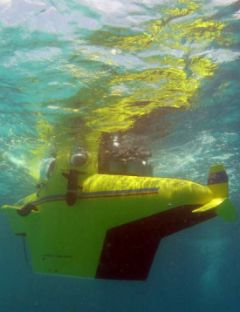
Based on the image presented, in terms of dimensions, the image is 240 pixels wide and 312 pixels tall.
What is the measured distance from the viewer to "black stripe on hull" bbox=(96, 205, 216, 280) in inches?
219

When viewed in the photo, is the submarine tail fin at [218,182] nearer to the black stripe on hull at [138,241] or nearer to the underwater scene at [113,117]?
the underwater scene at [113,117]

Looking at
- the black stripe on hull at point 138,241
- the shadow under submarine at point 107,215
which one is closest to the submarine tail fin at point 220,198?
the shadow under submarine at point 107,215

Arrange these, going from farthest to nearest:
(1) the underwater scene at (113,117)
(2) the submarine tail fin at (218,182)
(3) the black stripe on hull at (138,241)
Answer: (1) the underwater scene at (113,117), (3) the black stripe on hull at (138,241), (2) the submarine tail fin at (218,182)

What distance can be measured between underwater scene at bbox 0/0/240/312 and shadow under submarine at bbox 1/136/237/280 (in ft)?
0.07

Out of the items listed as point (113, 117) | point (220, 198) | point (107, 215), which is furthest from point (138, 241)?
point (113, 117)

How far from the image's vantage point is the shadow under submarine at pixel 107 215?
5438 mm

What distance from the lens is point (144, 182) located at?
6035 mm

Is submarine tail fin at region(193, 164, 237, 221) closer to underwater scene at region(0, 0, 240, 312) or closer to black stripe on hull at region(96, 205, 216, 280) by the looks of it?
underwater scene at region(0, 0, 240, 312)

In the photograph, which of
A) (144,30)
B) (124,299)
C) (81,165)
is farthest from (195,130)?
(124,299)

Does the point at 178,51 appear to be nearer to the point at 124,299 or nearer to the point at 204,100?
the point at 204,100

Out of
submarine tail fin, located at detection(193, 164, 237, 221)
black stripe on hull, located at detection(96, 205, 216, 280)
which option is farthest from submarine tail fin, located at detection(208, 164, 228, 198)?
black stripe on hull, located at detection(96, 205, 216, 280)

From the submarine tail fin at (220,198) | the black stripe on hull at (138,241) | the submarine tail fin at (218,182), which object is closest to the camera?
the submarine tail fin at (220,198)

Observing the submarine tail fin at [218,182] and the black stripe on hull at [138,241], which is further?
the black stripe on hull at [138,241]

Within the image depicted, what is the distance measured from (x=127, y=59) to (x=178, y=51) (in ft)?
4.44
